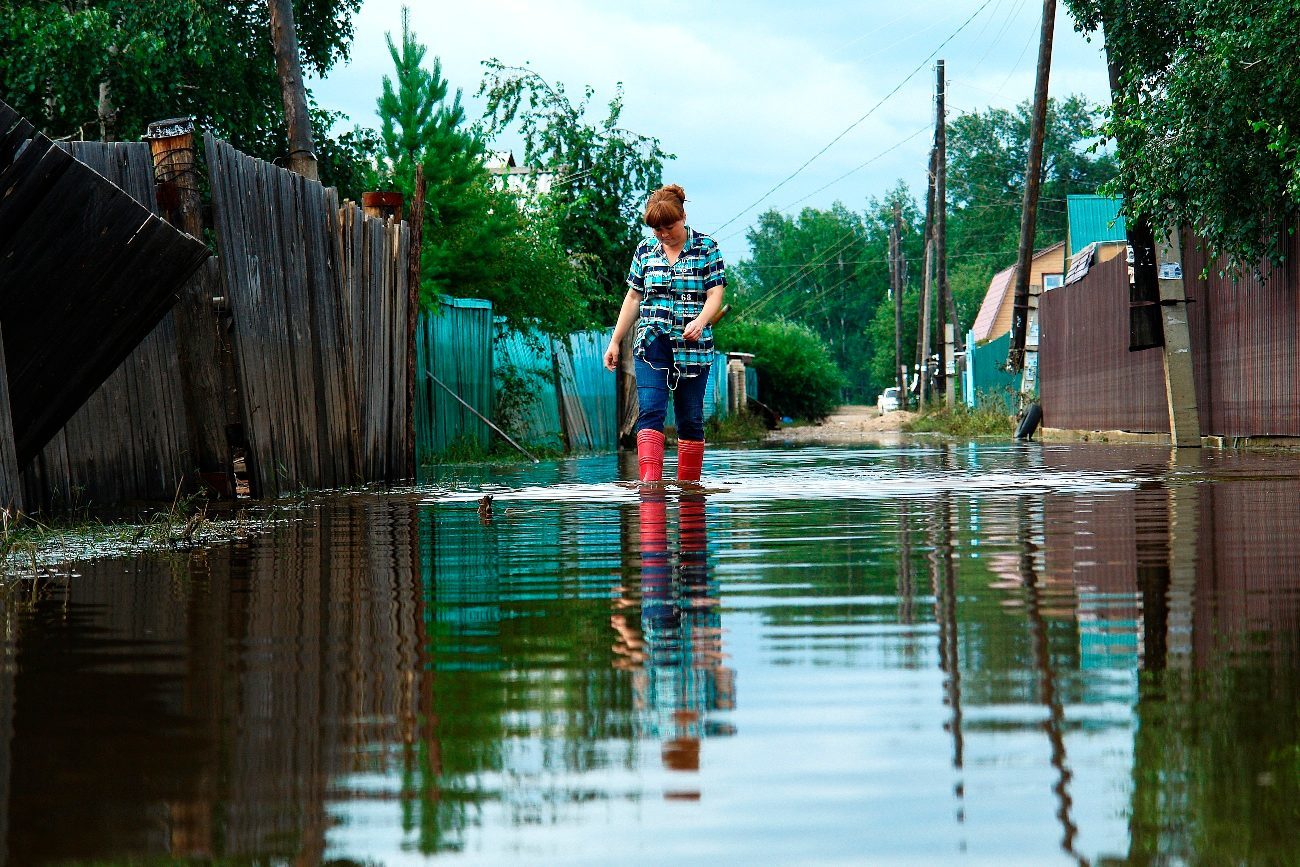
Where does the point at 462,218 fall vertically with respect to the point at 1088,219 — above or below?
below

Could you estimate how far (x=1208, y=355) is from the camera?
55.5 ft

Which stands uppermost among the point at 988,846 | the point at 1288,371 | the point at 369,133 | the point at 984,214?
the point at 984,214

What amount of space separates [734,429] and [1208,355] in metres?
16.6

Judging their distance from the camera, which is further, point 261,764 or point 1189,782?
point 261,764

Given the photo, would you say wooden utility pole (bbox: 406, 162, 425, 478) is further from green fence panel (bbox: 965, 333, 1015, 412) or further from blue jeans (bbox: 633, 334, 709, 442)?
green fence panel (bbox: 965, 333, 1015, 412)

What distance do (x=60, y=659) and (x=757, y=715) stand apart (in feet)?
5.12

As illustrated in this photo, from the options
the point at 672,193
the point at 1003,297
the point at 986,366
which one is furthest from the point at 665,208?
the point at 1003,297

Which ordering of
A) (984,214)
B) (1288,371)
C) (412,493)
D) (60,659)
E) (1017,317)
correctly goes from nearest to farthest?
1. (60,659)
2. (412,493)
3. (1288,371)
4. (1017,317)
5. (984,214)

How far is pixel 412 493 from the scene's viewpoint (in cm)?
991

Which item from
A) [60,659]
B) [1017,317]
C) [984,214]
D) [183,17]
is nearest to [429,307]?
[183,17]

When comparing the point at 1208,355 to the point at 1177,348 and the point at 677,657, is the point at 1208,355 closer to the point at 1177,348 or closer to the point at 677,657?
the point at 1177,348

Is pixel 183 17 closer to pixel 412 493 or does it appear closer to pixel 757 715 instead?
pixel 412 493

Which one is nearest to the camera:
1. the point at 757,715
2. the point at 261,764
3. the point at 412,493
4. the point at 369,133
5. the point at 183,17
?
the point at 261,764

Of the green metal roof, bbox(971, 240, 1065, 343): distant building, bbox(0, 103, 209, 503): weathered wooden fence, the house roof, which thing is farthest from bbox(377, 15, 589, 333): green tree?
the house roof
